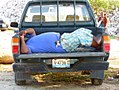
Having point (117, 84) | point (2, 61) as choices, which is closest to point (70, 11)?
point (117, 84)

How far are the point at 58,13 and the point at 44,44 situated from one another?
1.59 metres

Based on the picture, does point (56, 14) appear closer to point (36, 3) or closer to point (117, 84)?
point (36, 3)

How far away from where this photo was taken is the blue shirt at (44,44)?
24.6ft

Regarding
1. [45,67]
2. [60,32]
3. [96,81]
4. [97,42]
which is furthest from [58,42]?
[96,81]

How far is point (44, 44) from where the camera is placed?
759 centimetres

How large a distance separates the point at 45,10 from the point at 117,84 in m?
2.45

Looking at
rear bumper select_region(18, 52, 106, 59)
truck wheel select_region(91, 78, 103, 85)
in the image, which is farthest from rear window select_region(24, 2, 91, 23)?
rear bumper select_region(18, 52, 106, 59)

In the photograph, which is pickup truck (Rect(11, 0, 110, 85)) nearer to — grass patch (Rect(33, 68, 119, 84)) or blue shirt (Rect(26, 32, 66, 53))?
blue shirt (Rect(26, 32, 66, 53))

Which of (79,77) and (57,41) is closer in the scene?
(57,41)

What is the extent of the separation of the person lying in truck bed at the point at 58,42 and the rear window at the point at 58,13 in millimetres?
1186

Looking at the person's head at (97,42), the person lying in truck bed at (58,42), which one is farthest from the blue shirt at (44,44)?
the person's head at (97,42)

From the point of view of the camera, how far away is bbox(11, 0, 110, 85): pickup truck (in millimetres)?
7297

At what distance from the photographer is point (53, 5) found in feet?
29.5

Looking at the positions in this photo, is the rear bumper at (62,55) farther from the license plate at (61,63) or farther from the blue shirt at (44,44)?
the blue shirt at (44,44)
